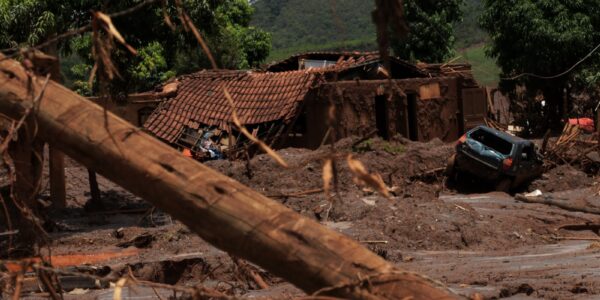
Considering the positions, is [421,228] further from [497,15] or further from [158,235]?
[497,15]

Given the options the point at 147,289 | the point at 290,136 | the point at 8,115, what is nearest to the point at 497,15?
the point at 290,136

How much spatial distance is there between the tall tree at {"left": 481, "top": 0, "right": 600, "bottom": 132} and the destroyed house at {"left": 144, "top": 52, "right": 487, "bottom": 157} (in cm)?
571

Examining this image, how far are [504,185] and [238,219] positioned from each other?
66.9ft

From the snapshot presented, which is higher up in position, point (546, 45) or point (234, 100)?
point (234, 100)

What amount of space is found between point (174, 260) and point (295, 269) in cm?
1024

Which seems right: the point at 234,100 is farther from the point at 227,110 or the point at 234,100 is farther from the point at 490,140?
the point at 490,140

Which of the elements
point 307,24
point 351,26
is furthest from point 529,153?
point 307,24

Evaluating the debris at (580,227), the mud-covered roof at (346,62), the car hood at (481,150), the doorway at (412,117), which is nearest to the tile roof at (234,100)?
the mud-covered roof at (346,62)

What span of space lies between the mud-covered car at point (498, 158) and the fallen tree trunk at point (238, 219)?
64.2ft

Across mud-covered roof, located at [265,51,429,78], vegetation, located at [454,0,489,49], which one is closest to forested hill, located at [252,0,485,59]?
vegetation, located at [454,0,489,49]

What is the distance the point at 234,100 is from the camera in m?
29.0

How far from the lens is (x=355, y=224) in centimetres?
1703

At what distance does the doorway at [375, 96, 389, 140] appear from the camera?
3087 cm

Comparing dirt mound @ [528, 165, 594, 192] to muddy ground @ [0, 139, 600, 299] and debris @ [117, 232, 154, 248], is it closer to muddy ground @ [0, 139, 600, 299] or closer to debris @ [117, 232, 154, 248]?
muddy ground @ [0, 139, 600, 299]
